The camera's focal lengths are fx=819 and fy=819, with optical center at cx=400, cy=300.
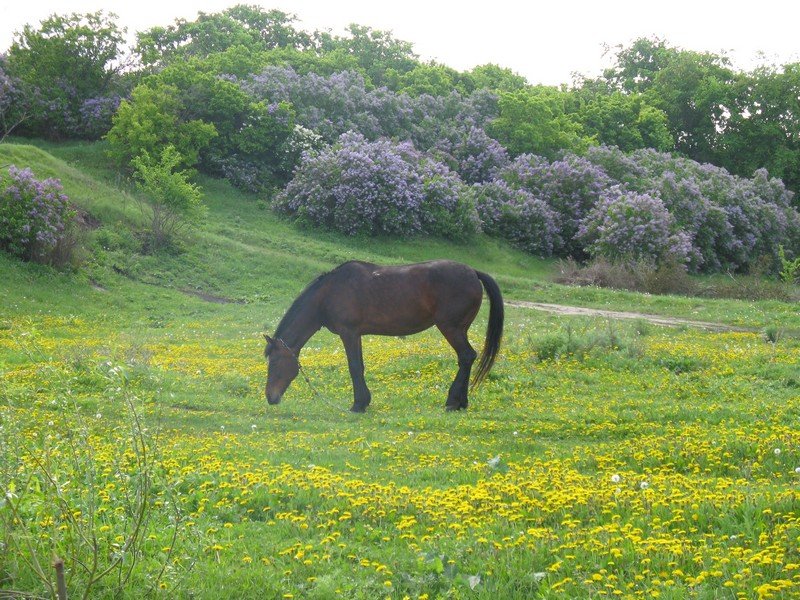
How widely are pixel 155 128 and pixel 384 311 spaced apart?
110 ft

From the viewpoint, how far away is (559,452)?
9328mm

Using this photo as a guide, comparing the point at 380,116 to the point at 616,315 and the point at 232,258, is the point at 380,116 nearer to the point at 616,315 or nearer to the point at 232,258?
the point at 232,258

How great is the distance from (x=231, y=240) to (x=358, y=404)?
2549 cm

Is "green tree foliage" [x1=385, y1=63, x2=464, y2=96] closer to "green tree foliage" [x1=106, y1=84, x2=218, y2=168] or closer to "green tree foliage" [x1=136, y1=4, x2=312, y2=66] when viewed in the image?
"green tree foliage" [x1=136, y1=4, x2=312, y2=66]

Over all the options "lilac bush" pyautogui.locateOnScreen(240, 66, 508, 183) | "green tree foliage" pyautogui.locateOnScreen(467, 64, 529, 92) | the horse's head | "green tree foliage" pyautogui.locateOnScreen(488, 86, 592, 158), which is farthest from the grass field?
"green tree foliage" pyautogui.locateOnScreen(467, 64, 529, 92)

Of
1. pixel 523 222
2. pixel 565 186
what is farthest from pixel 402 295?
pixel 565 186

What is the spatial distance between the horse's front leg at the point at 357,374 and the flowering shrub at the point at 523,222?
1286 inches

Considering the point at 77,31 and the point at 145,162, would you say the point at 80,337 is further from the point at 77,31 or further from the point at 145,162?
the point at 77,31

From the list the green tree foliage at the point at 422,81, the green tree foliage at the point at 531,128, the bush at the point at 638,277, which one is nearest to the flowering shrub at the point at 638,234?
the bush at the point at 638,277

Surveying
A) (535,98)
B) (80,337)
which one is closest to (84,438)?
(80,337)

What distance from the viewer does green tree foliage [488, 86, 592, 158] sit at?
55750mm

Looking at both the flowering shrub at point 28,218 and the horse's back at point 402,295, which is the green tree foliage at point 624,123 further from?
the horse's back at point 402,295

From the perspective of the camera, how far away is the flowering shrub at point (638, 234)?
3909cm

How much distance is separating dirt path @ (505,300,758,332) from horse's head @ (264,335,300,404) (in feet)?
36.3
